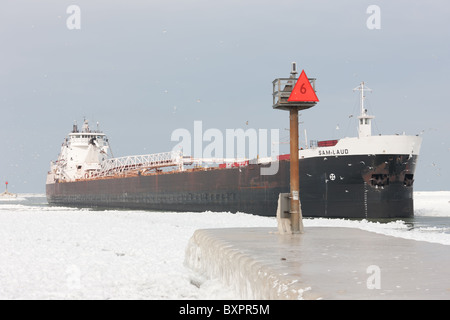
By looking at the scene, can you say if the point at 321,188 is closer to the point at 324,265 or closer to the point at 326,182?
the point at 326,182

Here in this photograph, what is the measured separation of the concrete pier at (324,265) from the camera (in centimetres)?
491

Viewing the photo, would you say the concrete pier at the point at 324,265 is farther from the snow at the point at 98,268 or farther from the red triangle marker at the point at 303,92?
the red triangle marker at the point at 303,92

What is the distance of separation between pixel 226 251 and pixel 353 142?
22262mm

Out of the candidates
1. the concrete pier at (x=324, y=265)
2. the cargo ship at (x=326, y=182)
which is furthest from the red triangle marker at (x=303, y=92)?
the cargo ship at (x=326, y=182)

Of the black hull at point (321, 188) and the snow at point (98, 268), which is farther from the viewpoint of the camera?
the black hull at point (321, 188)

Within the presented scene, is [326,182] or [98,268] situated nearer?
[98,268]

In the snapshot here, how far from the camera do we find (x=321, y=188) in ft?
96.9

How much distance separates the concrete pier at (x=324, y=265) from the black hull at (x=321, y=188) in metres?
18.4

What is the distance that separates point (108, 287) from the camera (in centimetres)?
856

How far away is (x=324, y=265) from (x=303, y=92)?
19.5 ft

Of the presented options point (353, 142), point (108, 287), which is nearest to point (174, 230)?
point (108, 287)

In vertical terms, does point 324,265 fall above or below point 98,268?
above

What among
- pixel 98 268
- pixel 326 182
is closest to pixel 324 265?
pixel 98 268
